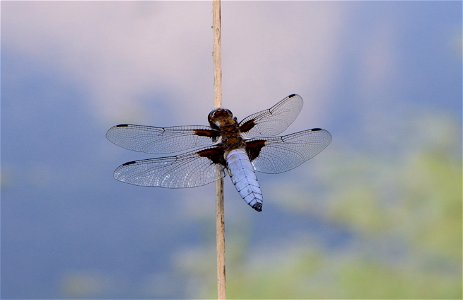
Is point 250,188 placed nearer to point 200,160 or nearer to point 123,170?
point 200,160

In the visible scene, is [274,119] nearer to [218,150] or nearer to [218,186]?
[218,150]

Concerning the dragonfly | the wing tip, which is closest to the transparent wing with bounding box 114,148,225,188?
the dragonfly

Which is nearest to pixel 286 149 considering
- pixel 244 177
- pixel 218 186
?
pixel 244 177

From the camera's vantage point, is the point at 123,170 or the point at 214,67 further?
the point at 123,170

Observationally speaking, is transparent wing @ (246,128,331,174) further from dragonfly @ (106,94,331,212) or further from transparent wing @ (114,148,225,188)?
transparent wing @ (114,148,225,188)

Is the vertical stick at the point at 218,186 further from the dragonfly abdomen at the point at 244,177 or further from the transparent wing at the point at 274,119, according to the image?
the transparent wing at the point at 274,119

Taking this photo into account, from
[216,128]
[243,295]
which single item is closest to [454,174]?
[243,295]
